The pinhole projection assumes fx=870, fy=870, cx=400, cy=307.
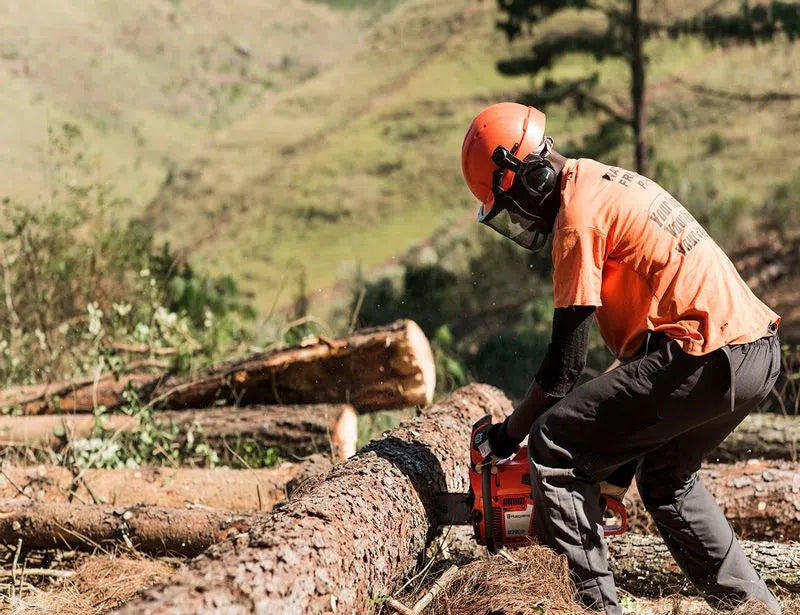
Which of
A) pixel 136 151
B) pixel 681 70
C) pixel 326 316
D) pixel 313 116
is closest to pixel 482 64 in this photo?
pixel 313 116

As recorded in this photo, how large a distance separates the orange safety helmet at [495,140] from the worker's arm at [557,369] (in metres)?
0.65

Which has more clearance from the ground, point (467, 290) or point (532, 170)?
point (532, 170)

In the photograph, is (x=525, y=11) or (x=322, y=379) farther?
(x=525, y=11)

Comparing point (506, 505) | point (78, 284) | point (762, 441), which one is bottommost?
point (762, 441)

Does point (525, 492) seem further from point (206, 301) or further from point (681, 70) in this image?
point (681, 70)

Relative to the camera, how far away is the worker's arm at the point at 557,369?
130 inches

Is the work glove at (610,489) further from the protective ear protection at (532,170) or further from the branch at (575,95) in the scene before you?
the branch at (575,95)

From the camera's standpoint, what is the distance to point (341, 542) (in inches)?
127

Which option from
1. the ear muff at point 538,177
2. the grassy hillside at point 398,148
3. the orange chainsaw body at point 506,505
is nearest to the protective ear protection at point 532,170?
the ear muff at point 538,177

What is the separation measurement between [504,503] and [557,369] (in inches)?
27.5

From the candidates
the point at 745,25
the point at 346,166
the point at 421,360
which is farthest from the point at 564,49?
the point at 346,166

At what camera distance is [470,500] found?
3.92 m

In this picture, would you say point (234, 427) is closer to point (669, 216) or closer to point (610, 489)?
point (610, 489)

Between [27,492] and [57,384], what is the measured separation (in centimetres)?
162
